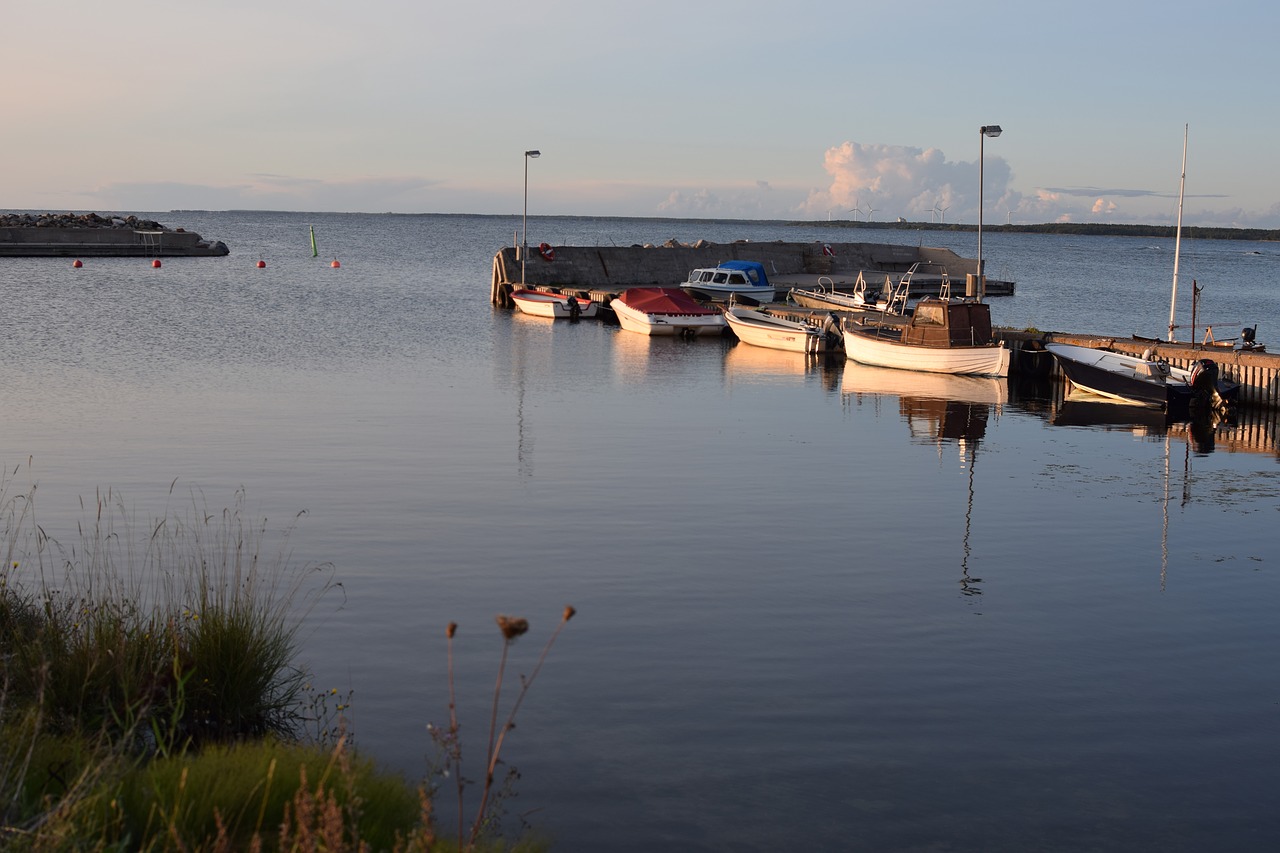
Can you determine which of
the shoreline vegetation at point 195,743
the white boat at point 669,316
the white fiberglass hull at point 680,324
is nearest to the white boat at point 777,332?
the white fiberglass hull at point 680,324

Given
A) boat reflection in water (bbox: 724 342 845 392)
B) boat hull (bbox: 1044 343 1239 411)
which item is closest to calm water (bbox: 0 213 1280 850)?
boat hull (bbox: 1044 343 1239 411)

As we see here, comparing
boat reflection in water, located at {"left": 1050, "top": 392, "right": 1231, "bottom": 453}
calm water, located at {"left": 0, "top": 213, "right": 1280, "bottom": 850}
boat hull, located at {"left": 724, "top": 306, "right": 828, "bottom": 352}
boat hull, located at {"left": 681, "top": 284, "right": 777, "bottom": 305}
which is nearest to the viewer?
calm water, located at {"left": 0, "top": 213, "right": 1280, "bottom": 850}

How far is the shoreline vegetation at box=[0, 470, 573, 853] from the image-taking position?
17.3 feet

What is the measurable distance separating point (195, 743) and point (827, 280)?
5002 centimetres

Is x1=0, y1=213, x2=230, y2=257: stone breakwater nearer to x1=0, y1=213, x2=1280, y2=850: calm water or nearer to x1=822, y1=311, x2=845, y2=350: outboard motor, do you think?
x1=0, y1=213, x2=1280, y2=850: calm water

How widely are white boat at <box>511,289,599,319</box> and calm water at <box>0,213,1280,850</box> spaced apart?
18301 mm

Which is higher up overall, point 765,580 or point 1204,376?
point 1204,376

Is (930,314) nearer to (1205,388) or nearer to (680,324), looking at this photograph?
(1205,388)

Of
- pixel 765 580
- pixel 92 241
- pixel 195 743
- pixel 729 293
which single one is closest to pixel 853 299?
pixel 729 293

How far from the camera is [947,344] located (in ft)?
109

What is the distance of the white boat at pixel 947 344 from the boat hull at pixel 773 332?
347 centimetres

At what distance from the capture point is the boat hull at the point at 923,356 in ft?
107

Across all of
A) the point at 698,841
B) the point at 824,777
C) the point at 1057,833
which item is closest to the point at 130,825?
the point at 698,841

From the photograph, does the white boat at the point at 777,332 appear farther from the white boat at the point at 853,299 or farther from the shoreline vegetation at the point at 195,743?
the shoreline vegetation at the point at 195,743
